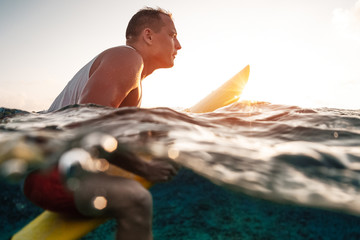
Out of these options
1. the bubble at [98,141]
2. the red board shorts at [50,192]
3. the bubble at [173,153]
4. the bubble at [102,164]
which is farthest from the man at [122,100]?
the bubble at [173,153]

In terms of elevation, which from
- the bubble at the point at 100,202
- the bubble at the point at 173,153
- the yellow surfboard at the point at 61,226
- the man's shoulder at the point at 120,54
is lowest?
the yellow surfboard at the point at 61,226

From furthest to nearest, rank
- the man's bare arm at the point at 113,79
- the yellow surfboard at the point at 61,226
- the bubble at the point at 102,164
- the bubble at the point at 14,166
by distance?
the bubble at the point at 14,166 → the man's bare arm at the point at 113,79 → the bubble at the point at 102,164 → the yellow surfboard at the point at 61,226

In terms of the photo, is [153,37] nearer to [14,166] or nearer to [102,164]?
[102,164]

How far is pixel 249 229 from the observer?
35.5ft

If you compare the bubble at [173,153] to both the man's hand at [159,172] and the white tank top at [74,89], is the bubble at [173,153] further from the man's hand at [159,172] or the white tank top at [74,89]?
the white tank top at [74,89]

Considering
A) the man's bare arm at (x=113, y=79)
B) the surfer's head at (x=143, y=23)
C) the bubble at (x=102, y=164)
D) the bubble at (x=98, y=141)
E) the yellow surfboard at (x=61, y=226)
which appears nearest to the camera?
the yellow surfboard at (x=61, y=226)

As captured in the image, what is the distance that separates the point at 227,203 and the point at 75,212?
724 centimetres

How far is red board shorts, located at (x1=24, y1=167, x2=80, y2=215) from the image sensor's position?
75.7 inches

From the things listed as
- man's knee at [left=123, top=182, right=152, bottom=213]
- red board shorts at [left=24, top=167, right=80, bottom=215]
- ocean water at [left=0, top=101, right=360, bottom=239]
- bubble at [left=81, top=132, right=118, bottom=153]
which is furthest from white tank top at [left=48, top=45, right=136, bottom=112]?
man's knee at [left=123, top=182, right=152, bottom=213]

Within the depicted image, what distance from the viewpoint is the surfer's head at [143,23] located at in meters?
3.53

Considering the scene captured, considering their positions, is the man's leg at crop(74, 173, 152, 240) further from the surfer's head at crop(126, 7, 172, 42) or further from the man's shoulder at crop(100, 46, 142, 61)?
the surfer's head at crop(126, 7, 172, 42)

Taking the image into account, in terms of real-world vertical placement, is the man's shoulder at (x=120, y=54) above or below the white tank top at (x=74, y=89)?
above

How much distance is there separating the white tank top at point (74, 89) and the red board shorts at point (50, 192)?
Answer: 1.15 m

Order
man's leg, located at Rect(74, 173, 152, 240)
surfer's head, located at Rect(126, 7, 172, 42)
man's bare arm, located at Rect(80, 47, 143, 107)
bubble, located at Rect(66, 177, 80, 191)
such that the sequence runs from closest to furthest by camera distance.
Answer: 1. man's leg, located at Rect(74, 173, 152, 240)
2. bubble, located at Rect(66, 177, 80, 191)
3. man's bare arm, located at Rect(80, 47, 143, 107)
4. surfer's head, located at Rect(126, 7, 172, 42)
